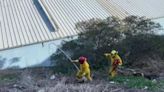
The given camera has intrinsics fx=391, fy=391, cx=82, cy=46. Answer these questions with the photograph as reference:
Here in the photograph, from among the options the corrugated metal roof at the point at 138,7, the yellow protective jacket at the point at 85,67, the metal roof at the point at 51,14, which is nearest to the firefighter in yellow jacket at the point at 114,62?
the yellow protective jacket at the point at 85,67

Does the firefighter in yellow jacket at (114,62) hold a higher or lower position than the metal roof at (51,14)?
higher

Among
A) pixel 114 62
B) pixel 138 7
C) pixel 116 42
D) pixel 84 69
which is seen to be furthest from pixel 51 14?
pixel 84 69

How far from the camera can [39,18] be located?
2517 centimetres

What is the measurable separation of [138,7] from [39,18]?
793cm

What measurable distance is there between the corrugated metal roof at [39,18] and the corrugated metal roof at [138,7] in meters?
1.34

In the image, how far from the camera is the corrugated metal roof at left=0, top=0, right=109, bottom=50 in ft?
75.5

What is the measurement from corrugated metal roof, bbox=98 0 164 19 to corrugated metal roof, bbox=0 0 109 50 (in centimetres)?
134

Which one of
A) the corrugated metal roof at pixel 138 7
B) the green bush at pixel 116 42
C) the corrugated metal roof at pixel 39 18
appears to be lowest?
the corrugated metal roof at pixel 39 18

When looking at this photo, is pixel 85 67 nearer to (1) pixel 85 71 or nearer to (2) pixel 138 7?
(1) pixel 85 71

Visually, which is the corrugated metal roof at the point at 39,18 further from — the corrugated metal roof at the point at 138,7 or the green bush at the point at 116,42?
the green bush at the point at 116,42

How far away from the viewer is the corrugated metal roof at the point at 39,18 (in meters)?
23.0

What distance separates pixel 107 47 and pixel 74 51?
5.64 feet

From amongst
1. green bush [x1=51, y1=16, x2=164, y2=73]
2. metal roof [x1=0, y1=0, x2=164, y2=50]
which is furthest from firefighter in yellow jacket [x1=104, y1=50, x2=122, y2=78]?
metal roof [x1=0, y1=0, x2=164, y2=50]

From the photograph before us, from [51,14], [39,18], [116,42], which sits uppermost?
[116,42]
